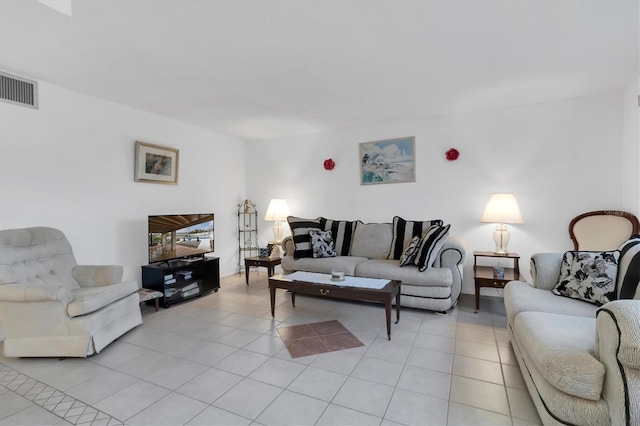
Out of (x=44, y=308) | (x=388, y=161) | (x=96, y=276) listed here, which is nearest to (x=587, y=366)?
(x=44, y=308)

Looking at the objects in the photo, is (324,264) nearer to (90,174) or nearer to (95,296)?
(95,296)

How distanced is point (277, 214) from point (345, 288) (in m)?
2.45

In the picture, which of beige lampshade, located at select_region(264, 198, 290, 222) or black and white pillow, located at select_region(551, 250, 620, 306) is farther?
beige lampshade, located at select_region(264, 198, 290, 222)

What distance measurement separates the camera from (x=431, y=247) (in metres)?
3.38

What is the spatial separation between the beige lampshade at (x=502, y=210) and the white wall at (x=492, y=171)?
0.33 metres

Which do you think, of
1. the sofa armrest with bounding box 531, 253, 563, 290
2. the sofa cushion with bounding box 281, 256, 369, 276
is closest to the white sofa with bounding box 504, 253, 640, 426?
the sofa armrest with bounding box 531, 253, 563, 290

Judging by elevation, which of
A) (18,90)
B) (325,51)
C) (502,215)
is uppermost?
(325,51)

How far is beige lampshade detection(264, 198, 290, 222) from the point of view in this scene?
503cm

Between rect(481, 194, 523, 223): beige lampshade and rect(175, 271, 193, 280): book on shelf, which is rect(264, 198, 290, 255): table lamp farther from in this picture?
rect(481, 194, 523, 223): beige lampshade

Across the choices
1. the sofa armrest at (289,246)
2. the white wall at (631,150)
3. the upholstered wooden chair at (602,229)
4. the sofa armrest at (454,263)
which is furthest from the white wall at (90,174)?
the white wall at (631,150)

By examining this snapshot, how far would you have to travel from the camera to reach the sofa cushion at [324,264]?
378 centimetres

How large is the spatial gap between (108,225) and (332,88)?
9.64ft

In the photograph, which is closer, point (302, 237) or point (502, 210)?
point (502, 210)

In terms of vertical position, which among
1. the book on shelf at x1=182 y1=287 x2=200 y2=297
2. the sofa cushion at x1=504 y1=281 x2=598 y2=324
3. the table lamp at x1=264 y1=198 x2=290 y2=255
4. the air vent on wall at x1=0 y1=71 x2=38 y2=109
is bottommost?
the book on shelf at x1=182 y1=287 x2=200 y2=297
